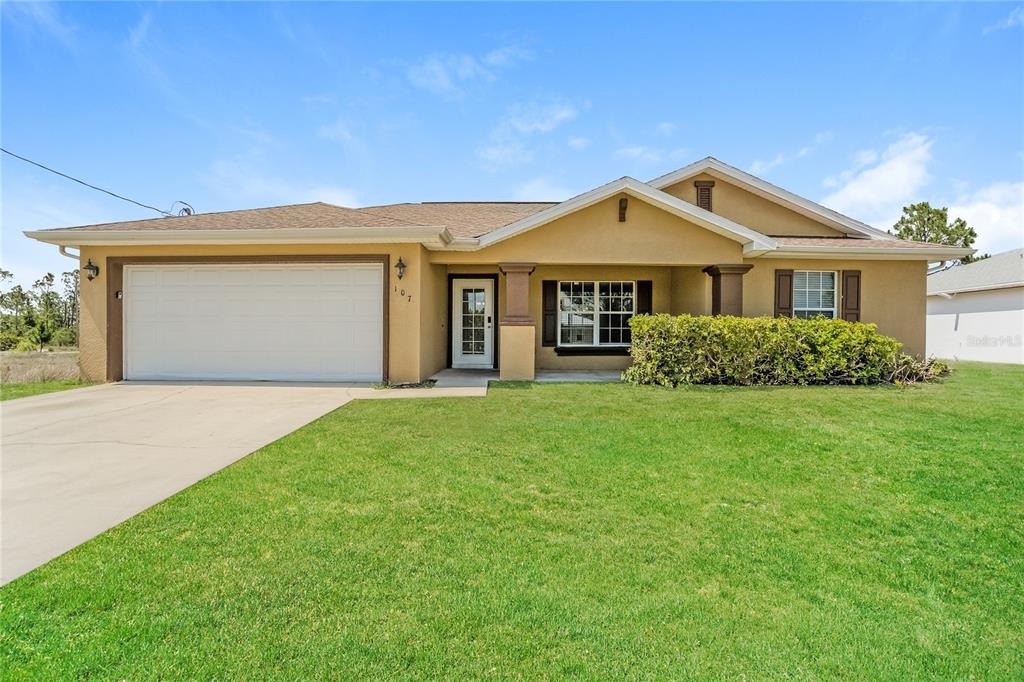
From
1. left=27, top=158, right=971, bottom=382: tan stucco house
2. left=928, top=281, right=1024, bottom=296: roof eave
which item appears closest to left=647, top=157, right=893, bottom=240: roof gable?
left=27, top=158, right=971, bottom=382: tan stucco house

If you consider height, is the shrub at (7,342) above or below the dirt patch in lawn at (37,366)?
above

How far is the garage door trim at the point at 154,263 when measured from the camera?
374 inches

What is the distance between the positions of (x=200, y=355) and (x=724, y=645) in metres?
10.9

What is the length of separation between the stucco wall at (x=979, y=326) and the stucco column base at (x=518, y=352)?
58.2 feet

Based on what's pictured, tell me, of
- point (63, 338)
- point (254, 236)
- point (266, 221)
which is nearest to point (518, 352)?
point (254, 236)

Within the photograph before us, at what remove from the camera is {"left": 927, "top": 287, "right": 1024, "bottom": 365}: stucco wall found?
16.3m

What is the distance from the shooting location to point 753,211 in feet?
40.4

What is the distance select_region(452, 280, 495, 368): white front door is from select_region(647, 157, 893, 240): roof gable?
5.15 meters

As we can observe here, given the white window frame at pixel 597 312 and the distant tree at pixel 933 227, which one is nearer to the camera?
the white window frame at pixel 597 312

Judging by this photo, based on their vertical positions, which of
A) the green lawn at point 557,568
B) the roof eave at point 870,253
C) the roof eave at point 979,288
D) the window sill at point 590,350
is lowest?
the green lawn at point 557,568

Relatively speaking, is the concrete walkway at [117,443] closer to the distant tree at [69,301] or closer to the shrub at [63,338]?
the shrub at [63,338]

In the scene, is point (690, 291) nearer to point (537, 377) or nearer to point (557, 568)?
point (537, 377)

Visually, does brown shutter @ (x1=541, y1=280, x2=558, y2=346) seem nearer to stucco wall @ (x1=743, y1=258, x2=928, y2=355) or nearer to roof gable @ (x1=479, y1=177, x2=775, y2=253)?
roof gable @ (x1=479, y1=177, x2=775, y2=253)

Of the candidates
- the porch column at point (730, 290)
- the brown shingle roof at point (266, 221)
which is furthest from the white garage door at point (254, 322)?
the porch column at point (730, 290)
